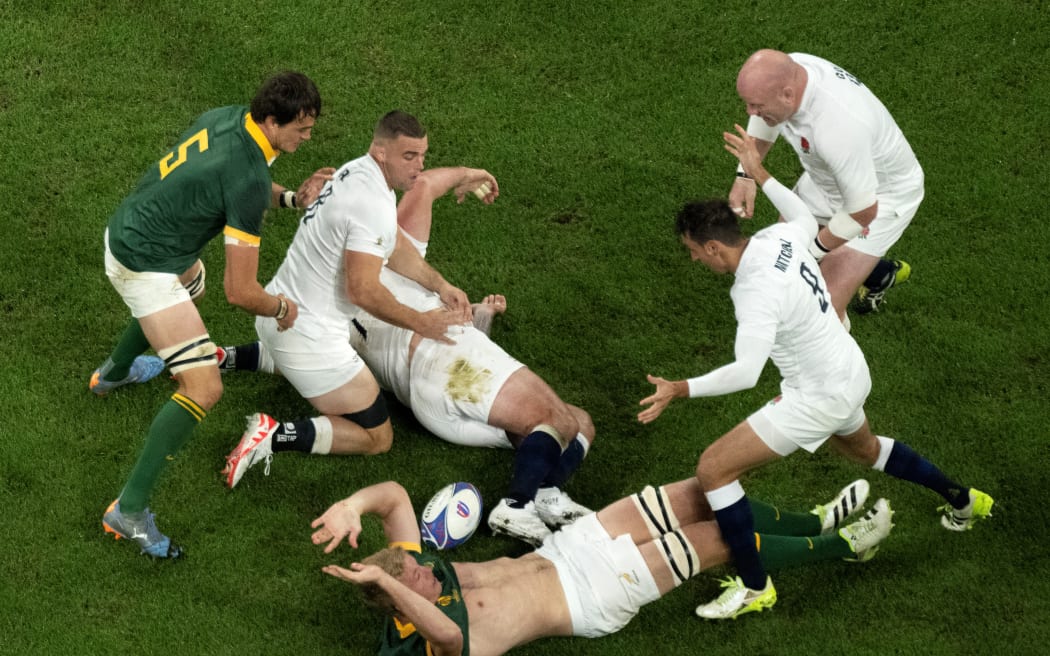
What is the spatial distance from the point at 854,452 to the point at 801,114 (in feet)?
6.17

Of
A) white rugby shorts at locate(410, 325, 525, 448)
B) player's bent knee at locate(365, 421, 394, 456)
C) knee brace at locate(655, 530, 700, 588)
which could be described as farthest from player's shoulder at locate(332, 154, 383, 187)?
knee brace at locate(655, 530, 700, 588)

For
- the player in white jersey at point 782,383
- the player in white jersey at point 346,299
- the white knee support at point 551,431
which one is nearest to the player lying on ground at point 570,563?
the player in white jersey at point 782,383

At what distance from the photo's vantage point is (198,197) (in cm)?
612

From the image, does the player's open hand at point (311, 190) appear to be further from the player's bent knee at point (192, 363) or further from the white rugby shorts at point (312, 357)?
the player's bent knee at point (192, 363)

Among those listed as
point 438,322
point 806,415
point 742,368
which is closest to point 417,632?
point 438,322

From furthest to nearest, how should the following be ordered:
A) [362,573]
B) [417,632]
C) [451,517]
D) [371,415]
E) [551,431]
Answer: [371,415], [551,431], [451,517], [417,632], [362,573]

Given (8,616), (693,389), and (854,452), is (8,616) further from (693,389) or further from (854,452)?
(854,452)

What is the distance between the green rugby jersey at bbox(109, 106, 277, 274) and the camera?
6.04 m

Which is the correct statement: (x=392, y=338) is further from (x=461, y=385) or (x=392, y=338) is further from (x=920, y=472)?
(x=920, y=472)

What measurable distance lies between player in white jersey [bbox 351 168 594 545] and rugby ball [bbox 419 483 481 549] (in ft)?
0.43

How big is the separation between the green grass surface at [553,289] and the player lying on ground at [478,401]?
219 mm

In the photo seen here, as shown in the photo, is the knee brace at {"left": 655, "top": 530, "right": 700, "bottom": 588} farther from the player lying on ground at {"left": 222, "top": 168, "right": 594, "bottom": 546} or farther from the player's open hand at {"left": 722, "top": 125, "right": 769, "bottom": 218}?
the player's open hand at {"left": 722, "top": 125, "right": 769, "bottom": 218}

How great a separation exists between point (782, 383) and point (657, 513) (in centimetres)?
94

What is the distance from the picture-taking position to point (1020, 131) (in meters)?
8.92
